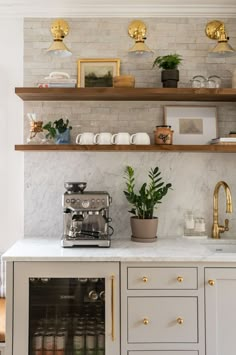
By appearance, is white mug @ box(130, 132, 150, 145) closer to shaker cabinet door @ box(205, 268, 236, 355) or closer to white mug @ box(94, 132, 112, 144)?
white mug @ box(94, 132, 112, 144)

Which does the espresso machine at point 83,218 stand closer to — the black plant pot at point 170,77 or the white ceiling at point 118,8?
the black plant pot at point 170,77

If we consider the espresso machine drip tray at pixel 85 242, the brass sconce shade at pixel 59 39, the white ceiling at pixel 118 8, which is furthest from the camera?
the white ceiling at pixel 118 8

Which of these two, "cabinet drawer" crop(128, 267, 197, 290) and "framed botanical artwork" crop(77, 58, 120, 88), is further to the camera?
"framed botanical artwork" crop(77, 58, 120, 88)

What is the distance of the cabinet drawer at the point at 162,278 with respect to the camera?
214cm

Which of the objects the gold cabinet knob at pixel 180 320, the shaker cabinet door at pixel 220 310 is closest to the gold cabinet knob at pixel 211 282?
the shaker cabinet door at pixel 220 310

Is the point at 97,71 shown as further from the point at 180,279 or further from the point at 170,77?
the point at 180,279

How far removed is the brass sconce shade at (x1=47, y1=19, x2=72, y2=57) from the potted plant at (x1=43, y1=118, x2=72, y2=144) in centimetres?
45

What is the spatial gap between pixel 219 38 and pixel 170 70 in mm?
406

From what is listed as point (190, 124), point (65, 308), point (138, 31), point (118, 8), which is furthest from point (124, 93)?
point (65, 308)

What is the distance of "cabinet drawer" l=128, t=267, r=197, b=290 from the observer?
2143 millimetres

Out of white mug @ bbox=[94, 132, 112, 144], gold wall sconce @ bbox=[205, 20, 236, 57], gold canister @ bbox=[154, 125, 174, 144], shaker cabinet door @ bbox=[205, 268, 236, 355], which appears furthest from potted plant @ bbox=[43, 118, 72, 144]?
shaker cabinet door @ bbox=[205, 268, 236, 355]

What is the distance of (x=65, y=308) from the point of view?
2197 mm

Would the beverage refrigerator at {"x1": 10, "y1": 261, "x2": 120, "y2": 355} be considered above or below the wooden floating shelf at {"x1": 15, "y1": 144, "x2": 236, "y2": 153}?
below

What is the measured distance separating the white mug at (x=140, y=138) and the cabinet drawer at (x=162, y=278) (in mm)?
864
